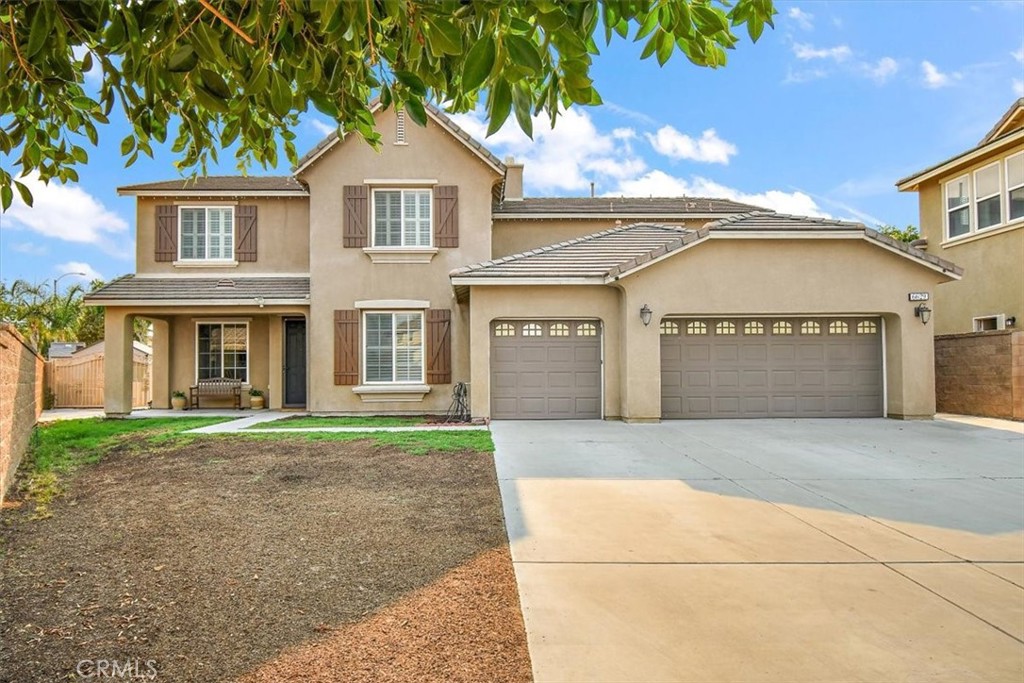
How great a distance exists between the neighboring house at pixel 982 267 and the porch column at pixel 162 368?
2025 centimetres

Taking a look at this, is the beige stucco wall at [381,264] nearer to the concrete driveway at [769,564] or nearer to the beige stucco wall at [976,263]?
the concrete driveway at [769,564]

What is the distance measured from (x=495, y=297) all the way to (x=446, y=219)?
3.31 metres

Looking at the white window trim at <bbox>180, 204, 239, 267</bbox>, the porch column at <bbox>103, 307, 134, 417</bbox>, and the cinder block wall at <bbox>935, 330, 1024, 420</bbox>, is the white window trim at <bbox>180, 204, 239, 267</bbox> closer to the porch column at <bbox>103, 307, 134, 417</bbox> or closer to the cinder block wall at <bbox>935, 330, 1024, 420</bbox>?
the porch column at <bbox>103, 307, 134, 417</bbox>

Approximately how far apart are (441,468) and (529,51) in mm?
6579

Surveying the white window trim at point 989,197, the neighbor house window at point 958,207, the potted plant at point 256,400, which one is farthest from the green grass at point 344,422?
the neighbor house window at point 958,207

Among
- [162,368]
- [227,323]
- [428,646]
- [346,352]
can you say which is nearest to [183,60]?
[428,646]

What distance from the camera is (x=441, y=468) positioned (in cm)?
792

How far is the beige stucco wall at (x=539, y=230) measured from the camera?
56.1 ft

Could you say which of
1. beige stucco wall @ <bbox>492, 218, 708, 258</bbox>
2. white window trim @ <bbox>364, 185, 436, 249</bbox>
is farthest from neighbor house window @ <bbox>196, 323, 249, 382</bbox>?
beige stucco wall @ <bbox>492, 218, 708, 258</bbox>

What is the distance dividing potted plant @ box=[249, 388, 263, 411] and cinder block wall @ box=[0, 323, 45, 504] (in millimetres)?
7126

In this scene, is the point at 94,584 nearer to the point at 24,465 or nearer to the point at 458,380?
the point at 24,465

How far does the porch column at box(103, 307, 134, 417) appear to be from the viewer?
15.2 meters

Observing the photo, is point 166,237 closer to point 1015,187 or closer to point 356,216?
point 356,216

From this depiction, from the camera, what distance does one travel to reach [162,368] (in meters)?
17.2
